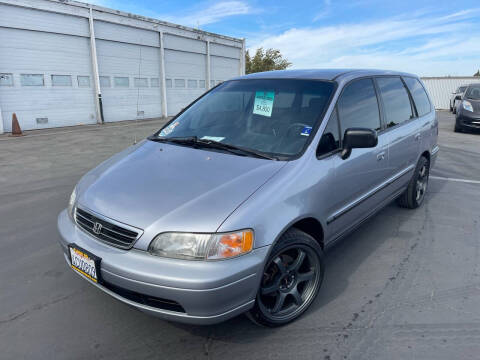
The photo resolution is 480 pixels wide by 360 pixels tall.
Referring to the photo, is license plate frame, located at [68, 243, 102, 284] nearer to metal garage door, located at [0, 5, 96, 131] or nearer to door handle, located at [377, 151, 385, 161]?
door handle, located at [377, 151, 385, 161]

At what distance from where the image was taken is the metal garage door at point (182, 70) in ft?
60.0

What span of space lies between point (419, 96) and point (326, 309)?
3.40m

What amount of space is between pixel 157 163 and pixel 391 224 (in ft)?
9.57

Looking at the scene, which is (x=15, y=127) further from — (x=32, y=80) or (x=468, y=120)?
(x=468, y=120)

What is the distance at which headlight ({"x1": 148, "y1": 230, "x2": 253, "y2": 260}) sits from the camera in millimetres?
1920

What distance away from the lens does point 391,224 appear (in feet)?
13.7

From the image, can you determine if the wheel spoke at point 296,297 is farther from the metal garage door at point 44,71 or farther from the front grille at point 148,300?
the metal garage door at point 44,71

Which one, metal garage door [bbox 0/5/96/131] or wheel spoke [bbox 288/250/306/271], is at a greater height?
metal garage door [bbox 0/5/96/131]

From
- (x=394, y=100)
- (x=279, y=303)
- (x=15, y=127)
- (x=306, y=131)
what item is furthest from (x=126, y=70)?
(x=279, y=303)

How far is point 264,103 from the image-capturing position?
307cm

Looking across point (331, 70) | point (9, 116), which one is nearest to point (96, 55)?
point (9, 116)

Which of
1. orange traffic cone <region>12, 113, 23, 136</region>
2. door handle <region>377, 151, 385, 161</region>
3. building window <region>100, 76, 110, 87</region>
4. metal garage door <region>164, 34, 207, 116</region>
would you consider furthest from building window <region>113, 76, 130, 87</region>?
door handle <region>377, 151, 385, 161</region>

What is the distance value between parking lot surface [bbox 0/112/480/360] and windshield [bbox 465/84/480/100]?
9656 mm

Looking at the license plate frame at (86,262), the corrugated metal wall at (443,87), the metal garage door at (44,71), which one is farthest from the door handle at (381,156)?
the corrugated metal wall at (443,87)
